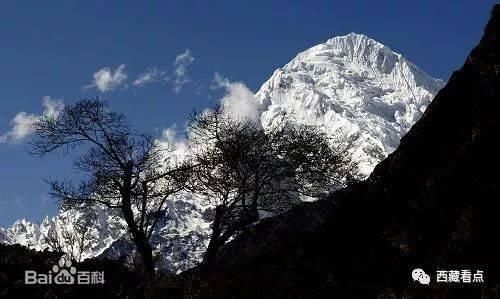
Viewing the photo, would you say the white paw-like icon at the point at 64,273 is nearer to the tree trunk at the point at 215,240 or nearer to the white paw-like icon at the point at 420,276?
the tree trunk at the point at 215,240

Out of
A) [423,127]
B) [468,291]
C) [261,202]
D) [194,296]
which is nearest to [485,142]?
[423,127]

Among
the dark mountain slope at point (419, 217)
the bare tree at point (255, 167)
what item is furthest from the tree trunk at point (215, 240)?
the dark mountain slope at point (419, 217)

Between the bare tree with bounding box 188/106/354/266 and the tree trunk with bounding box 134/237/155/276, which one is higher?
the bare tree with bounding box 188/106/354/266

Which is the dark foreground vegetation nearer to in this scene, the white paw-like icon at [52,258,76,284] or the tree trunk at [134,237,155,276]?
the white paw-like icon at [52,258,76,284]

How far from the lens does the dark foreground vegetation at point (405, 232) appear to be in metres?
17.6

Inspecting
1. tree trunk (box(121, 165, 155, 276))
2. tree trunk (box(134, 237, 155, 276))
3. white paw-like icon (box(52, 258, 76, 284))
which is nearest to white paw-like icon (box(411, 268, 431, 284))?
white paw-like icon (box(52, 258, 76, 284))

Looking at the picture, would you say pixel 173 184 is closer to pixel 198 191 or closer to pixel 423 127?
pixel 198 191

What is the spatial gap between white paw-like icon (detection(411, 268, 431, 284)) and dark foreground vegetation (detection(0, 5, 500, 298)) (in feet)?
0.67

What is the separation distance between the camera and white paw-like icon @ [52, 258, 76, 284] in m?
22.1

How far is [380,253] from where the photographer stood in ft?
64.3

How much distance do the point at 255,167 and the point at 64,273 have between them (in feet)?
32.5

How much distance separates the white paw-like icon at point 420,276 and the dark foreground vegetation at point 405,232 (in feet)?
0.67

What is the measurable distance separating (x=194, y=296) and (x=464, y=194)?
8.27 meters

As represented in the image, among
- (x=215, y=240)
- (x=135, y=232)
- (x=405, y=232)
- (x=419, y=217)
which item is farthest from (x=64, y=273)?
(x=419, y=217)
